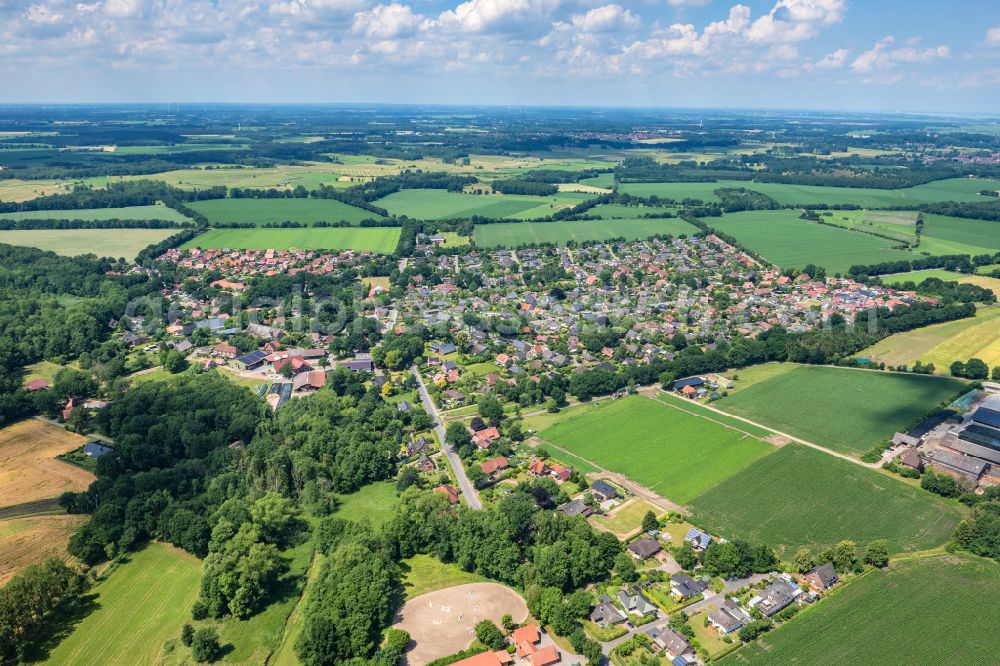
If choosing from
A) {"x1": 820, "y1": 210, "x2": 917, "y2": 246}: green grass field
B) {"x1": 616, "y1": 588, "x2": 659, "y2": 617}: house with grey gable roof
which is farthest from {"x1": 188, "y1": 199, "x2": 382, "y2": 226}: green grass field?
{"x1": 616, "y1": 588, "x2": 659, "y2": 617}: house with grey gable roof

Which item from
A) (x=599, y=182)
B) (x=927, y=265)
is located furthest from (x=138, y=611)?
(x=599, y=182)

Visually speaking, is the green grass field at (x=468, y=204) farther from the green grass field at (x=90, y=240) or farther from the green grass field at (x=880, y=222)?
the green grass field at (x=880, y=222)

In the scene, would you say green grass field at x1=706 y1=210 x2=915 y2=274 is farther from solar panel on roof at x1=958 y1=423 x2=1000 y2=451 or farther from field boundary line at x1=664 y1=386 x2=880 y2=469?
field boundary line at x1=664 y1=386 x2=880 y2=469

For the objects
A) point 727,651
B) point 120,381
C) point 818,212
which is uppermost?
point 818,212

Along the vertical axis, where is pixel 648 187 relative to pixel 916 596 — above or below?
above

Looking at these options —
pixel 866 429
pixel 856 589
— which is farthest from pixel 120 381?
pixel 866 429

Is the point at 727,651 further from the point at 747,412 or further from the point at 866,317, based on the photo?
the point at 866,317
